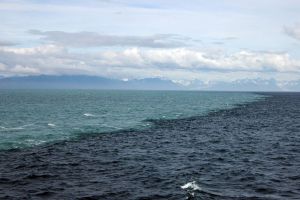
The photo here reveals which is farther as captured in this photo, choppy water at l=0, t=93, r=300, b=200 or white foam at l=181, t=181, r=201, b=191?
white foam at l=181, t=181, r=201, b=191

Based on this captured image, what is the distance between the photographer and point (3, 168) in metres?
39.9

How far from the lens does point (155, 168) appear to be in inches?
1603

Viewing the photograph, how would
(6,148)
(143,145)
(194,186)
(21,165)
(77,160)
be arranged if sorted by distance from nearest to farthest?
1. (194,186)
2. (21,165)
3. (77,160)
4. (6,148)
5. (143,145)

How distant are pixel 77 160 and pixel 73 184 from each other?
1067 cm

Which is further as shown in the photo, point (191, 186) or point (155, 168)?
point (155, 168)

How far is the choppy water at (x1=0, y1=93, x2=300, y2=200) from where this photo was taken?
104 feet

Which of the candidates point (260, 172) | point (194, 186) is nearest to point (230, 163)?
point (260, 172)

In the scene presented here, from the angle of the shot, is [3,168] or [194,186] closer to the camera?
[194,186]

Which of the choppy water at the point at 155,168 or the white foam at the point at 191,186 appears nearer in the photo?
the choppy water at the point at 155,168

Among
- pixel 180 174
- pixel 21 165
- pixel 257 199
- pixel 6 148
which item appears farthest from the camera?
pixel 6 148

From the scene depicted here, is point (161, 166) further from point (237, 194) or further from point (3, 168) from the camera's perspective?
point (3, 168)

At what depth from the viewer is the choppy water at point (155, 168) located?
3184cm

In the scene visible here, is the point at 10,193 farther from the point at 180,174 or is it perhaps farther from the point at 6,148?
the point at 6,148

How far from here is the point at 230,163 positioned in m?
43.2
